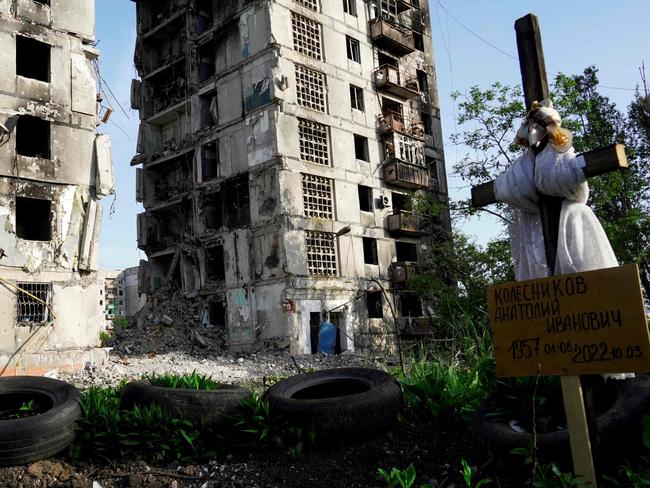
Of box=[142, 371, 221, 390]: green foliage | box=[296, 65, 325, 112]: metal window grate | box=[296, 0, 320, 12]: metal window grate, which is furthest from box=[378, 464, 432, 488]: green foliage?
box=[296, 0, 320, 12]: metal window grate

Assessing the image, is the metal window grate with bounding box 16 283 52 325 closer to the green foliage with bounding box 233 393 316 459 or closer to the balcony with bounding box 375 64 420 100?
the green foliage with bounding box 233 393 316 459

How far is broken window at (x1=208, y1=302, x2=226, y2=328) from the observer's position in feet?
80.9

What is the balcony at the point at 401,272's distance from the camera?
2573 centimetres

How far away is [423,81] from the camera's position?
105 ft

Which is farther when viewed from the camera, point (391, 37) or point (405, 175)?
point (391, 37)

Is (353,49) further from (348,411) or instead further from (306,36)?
(348,411)

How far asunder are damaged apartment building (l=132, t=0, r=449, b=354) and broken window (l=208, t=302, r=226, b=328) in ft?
0.20

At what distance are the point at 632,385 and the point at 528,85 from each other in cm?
241

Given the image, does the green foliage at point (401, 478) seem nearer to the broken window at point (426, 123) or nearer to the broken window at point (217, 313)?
the broken window at point (217, 313)

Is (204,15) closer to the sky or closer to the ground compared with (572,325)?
closer to the sky

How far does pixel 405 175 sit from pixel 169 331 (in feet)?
45.7

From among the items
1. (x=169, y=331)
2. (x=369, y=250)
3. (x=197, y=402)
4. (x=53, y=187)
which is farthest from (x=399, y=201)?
(x=197, y=402)

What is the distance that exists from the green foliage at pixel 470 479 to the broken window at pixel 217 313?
839 inches

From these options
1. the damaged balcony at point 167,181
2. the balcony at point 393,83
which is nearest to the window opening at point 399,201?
the balcony at point 393,83
